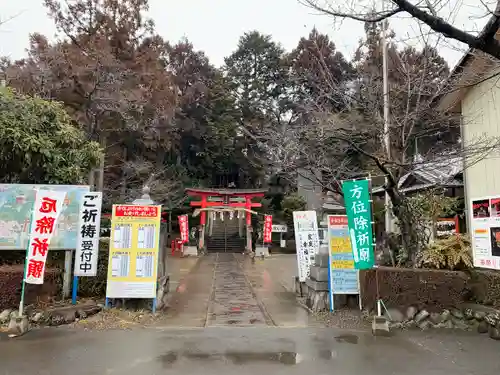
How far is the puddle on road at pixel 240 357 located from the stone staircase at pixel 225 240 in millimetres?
24579

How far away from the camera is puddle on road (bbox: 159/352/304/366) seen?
482 cm

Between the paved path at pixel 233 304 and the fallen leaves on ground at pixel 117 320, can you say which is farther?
the paved path at pixel 233 304

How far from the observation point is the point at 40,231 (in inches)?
253

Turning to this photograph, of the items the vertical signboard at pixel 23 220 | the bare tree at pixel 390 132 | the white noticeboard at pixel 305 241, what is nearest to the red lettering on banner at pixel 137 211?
the vertical signboard at pixel 23 220

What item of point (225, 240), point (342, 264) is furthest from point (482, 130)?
point (225, 240)

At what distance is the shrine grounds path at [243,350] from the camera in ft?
15.0

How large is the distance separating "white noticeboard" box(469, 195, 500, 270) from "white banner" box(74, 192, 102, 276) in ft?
22.9

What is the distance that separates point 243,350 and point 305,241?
4918 mm

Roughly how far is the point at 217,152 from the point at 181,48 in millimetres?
9455

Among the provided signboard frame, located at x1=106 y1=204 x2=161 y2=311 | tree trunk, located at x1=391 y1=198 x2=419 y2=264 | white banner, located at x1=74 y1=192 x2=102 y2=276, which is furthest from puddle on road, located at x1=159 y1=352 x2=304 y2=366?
tree trunk, located at x1=391 y1=198 x2=419 y2=264

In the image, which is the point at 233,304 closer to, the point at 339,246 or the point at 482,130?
the point at 339,246

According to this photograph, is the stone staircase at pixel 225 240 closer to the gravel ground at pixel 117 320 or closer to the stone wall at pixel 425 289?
the gravel ground at pixel 117 320

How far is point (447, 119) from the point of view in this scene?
400 inches

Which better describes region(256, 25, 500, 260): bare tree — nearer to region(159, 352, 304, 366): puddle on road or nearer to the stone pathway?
the stone pathway
